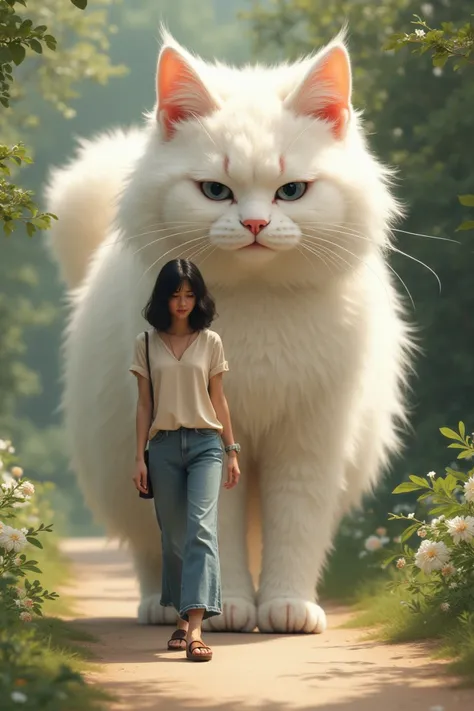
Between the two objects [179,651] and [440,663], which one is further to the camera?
[179,651]

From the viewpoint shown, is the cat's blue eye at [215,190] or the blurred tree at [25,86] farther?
the cat's blue eye at [215,190]

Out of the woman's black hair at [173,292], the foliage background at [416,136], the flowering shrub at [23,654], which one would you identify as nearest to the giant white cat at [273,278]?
the woman's black hair at [173,292]

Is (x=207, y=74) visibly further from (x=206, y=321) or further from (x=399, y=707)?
(x=399, y=707)

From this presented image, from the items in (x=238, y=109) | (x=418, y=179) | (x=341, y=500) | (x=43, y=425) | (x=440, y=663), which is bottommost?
(x=440, y=663)

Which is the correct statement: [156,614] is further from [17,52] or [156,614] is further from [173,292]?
[17,52]

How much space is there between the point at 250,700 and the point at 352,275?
7.26 feet

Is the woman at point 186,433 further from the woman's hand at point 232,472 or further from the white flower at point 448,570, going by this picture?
the white flower at point 448,570

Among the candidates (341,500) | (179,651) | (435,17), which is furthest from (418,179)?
(179,651)

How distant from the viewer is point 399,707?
398 centimetres

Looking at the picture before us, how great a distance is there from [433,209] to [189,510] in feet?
15.6

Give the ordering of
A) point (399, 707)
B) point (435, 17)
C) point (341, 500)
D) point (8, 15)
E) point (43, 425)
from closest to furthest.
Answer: point (399, 707) < point (8, 15) < point (341, 500) < point (435, 17) < point (43, 425)

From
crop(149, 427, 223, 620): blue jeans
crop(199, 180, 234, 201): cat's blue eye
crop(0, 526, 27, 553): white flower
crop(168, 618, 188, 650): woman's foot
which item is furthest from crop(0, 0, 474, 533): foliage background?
crop(168, 618, 188, 650): woman's foot

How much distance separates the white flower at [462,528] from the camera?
16.7 feet

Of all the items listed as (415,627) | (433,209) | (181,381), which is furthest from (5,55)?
(433,209)
